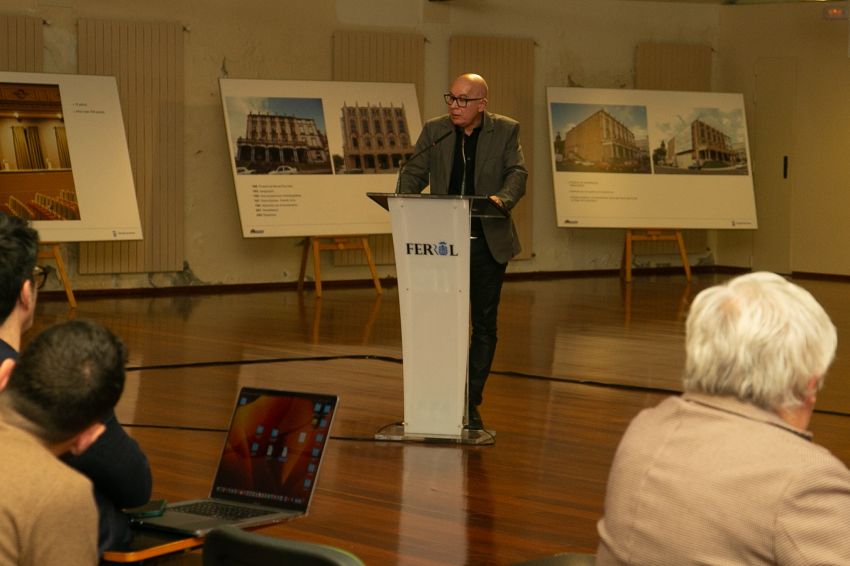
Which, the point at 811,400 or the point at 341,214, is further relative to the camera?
the point at 341,214

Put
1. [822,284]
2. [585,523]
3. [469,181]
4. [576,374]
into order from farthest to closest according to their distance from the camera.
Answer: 1. [822,284]
2. [576,374]
3. [469,181]
4. [585,523]

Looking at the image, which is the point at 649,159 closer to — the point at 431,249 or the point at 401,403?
the point at 401,403

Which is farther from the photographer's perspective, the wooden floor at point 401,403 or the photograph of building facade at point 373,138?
the photograph of building facade at point 373,138

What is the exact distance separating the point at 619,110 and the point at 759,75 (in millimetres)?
2074

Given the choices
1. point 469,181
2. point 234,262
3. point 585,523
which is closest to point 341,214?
point 234,262

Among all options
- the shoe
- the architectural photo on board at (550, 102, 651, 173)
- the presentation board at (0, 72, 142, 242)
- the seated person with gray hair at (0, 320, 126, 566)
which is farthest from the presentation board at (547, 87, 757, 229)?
the seated person with gray hair at (0, 320, 126, 566)

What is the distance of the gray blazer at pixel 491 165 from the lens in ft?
19.7

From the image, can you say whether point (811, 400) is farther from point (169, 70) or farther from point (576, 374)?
point (169, 70)

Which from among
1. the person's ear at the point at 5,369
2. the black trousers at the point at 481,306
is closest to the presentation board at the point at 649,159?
the black trousers at the point at 481,306

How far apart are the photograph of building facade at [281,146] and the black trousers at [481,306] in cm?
634

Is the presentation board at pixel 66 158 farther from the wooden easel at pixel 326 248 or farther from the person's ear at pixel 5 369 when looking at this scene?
the person's ear at pixel 5 369

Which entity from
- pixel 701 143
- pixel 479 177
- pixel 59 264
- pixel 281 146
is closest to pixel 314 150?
pixel 281 146

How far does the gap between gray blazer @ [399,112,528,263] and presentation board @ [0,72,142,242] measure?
5.61m

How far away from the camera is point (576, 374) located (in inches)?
308
